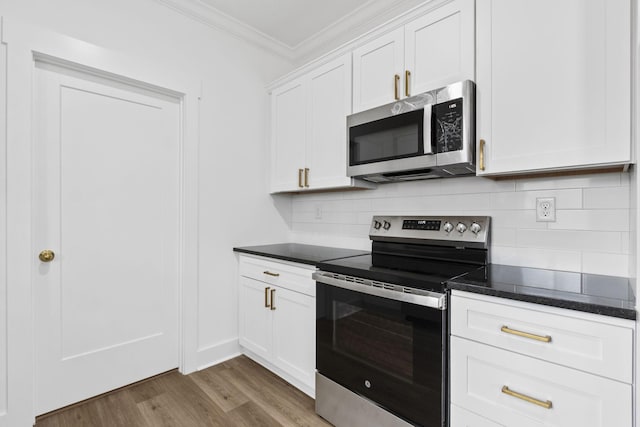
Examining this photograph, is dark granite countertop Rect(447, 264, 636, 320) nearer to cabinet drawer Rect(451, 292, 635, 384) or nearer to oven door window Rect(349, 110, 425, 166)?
cabinet drawer Rect(451, 292, 635, 384)

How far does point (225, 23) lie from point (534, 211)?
2517 millimetres

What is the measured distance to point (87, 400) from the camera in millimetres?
2010

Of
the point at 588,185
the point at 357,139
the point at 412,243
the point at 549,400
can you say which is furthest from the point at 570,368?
the point at 357,139

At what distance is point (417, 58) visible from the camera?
178 cm

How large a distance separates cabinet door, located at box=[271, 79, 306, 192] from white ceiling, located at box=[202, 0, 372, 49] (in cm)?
51

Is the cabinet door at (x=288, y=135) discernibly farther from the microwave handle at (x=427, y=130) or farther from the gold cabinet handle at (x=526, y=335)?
the gold cabinet handle at (x=526, y=335)

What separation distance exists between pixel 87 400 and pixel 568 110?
2999 mm

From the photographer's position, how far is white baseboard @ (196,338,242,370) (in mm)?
2445

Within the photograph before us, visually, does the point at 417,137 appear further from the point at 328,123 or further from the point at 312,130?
the point at 312,130

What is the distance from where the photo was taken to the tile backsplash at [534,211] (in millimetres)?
1447

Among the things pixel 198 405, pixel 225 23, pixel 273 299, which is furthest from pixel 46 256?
pixel 225 23

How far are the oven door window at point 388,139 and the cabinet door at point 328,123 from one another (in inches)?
5.0

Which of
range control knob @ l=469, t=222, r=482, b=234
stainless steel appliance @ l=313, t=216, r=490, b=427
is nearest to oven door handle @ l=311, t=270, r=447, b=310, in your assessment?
stainless steel appliance @ l=313, t=216, r=490, b=427

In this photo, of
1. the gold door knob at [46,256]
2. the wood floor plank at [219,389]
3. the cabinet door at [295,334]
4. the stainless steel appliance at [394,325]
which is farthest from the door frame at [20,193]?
the stainless steel appliance at [394,325]
